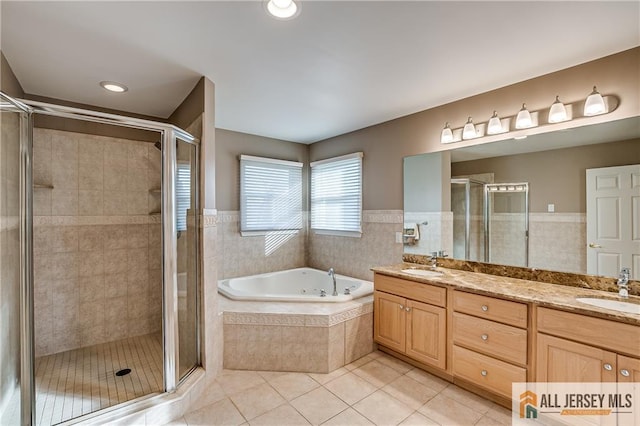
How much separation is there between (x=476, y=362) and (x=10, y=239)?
3109mm

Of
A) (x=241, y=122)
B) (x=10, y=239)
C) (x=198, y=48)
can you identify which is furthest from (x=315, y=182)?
(x=10, y=239)

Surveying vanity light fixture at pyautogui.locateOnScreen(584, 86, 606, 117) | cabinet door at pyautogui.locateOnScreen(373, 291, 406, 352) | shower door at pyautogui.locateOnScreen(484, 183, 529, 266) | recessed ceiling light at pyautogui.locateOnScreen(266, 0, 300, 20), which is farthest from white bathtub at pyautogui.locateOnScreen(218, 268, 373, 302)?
recessed ceiling light at pyautogui.locateOnScreen(266, 0, 300, 20)

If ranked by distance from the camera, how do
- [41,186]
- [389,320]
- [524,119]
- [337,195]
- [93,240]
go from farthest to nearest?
[337,195], [93,240], [389,320], [41,186], [524,119]

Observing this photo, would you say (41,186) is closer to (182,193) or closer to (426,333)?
(182,193)

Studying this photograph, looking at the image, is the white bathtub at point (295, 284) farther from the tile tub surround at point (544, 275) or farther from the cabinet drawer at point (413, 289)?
the tile tub surround at point (544, 275)

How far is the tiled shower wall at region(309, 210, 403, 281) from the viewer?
3289 mm

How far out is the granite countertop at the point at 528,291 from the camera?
164 cm

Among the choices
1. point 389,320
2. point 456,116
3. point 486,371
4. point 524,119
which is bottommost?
point 486,371

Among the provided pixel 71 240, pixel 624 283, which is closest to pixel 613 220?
pixel 624 283

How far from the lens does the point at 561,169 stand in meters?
2.19

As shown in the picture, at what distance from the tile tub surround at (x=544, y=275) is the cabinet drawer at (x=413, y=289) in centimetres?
51

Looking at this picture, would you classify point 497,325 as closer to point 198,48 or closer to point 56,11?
point 198,48

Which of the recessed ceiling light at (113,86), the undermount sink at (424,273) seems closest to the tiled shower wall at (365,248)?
the undermount sink at (424,273)

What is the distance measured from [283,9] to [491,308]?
226 centimetres
